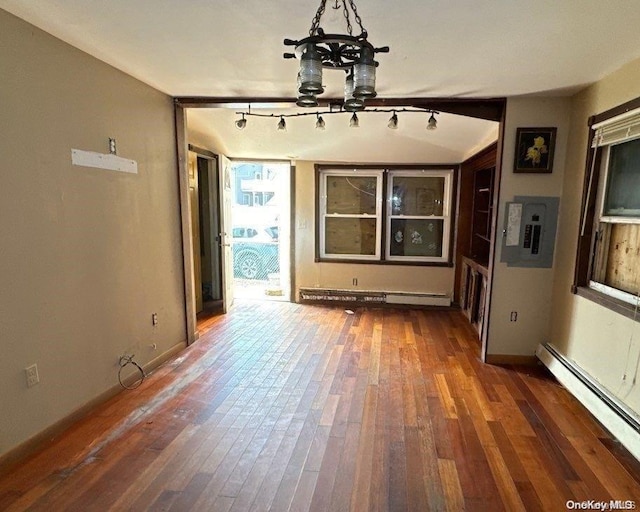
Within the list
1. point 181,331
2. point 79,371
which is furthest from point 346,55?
point 181,331

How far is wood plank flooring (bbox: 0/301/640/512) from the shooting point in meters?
1.74

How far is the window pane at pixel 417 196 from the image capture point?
514 cm

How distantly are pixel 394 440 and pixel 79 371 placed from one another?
2014 mm

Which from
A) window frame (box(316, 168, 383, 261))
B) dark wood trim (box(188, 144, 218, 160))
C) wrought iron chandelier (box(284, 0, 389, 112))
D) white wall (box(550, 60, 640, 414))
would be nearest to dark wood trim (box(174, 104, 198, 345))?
dark wood trim (box(188, 144, 218, 160))

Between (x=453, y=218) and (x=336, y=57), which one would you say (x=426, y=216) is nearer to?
(x=453, y=218)

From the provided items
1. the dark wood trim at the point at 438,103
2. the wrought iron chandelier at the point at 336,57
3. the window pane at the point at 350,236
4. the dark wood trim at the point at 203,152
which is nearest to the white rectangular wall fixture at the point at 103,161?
the dark wood trim at the point at 438,103

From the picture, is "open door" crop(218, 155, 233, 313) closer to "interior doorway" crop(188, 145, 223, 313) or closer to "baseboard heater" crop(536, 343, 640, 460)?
"interior doorway" crop(188, 145, 223, 313)

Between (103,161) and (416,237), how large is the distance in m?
4.01

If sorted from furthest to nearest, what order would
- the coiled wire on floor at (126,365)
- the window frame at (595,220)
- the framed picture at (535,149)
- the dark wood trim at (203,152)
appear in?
1. the dark wood trim at (203,152)
2. the framed picture at (535,149)
3. the coiled wire on floor at (126,365)
4. the window frame at (595,220)

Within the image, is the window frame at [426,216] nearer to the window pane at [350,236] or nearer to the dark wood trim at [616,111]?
the window pane at [350,236]

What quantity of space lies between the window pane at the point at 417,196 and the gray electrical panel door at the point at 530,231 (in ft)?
6.86

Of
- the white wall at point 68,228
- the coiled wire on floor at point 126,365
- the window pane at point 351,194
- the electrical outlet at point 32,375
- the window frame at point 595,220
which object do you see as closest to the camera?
the white wall at point 68,228

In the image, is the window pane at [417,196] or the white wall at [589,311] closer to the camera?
the white wall at [589,311]

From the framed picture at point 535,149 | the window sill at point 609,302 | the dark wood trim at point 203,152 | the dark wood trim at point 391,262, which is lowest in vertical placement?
the dark wood trim at point 391,262
